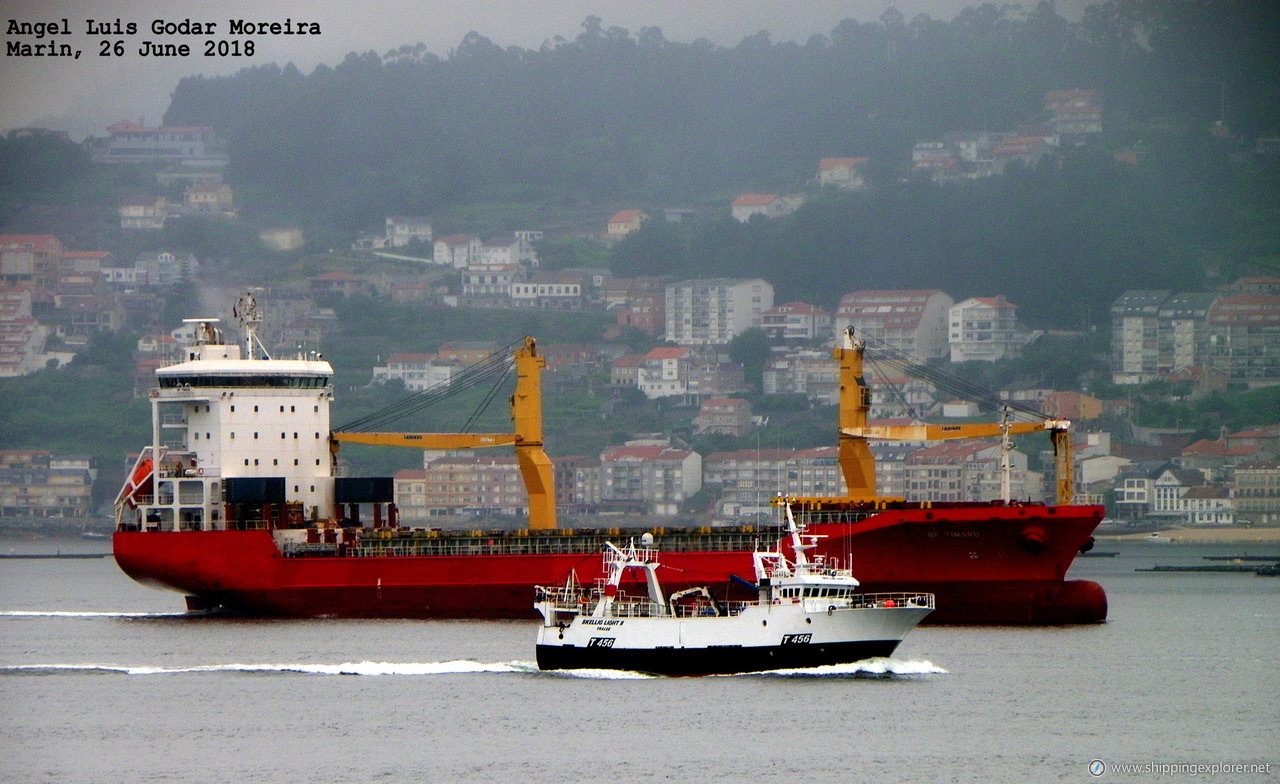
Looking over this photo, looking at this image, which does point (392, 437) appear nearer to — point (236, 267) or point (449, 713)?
point (449, 713)

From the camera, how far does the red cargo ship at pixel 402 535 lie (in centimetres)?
5528

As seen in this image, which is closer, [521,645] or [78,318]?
[521,645]

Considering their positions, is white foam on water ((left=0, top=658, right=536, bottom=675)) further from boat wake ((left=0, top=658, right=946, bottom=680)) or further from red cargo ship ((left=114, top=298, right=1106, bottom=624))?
red cargo ship ((left=114, top=298, right=1106, bottom=624))

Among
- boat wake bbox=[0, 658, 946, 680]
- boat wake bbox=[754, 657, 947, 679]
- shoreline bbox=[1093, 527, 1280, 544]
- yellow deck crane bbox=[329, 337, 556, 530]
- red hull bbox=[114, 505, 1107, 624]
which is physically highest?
yellow deck crane bbox=[329, 337, 556, 530]

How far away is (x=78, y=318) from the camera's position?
193m

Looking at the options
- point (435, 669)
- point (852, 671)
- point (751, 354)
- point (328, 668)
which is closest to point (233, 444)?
point (328, 668)

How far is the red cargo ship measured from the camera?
5528 cm

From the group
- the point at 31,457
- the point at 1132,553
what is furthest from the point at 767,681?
the point at 31,457

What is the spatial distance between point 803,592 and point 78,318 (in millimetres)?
159631

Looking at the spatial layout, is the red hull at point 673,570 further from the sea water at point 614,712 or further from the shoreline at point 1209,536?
the shoreline at point 1209,536

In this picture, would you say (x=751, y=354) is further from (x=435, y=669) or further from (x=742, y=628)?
(x=742, y=628)

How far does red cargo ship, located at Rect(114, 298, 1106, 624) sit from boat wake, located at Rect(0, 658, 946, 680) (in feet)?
29.0

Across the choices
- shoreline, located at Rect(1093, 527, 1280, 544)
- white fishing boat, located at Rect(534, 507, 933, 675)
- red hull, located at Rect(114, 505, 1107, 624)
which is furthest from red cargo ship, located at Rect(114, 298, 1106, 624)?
shoreline, located at Rect(1093, 527, 1280, 544)

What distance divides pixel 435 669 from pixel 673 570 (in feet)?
32.4
